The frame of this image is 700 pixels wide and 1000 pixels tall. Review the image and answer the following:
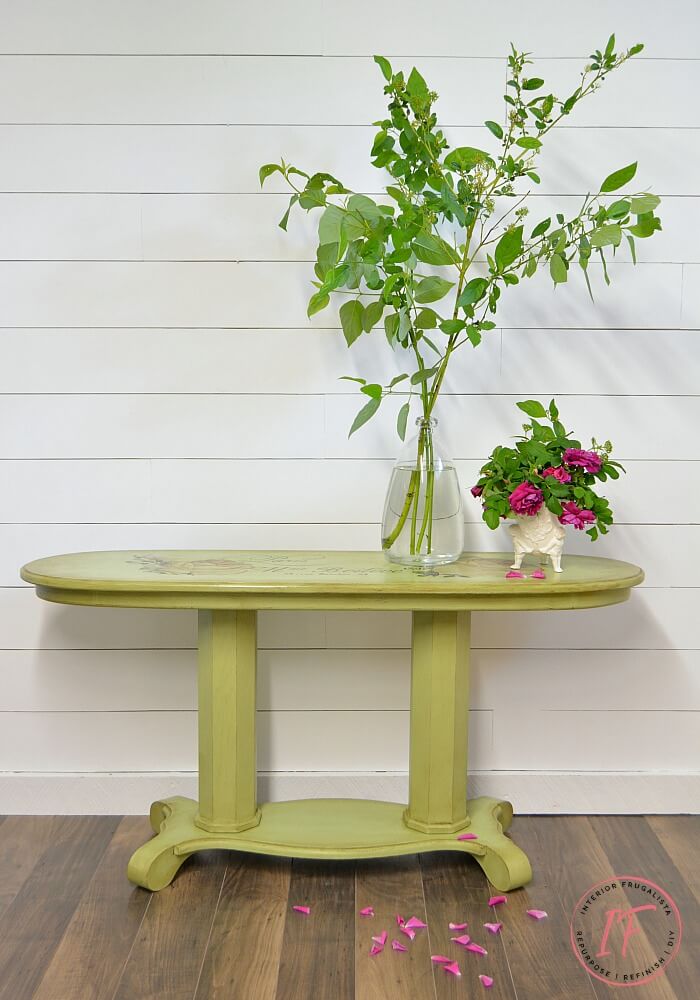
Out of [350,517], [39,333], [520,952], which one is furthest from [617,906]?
[39,333]

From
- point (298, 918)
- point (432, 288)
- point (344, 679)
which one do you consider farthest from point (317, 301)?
point (298, 918)

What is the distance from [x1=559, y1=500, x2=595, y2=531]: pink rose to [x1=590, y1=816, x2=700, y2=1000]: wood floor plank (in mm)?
776

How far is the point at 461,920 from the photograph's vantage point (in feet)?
6.07

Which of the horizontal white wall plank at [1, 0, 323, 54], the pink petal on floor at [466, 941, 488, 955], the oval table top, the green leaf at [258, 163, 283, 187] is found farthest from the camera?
the horizontal white wall plank at [1, 0, 323, 54]

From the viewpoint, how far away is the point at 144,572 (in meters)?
1.96

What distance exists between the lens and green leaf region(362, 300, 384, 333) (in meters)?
2.15

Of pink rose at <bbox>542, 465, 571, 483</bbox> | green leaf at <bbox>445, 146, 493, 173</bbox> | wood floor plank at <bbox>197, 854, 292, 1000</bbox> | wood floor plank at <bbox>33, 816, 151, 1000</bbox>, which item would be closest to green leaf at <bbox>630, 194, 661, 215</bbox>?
green leaf at <bbox>445, 146, 493, 173</bbox>

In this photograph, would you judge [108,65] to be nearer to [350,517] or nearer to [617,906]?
[350,517]

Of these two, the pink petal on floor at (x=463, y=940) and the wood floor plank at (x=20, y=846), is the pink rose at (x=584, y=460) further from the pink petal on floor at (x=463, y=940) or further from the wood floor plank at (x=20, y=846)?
the wood floor plank at (x=20, y=846)

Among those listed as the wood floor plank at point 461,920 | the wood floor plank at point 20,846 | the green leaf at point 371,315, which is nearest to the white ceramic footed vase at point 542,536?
the green leaf at point 371,315

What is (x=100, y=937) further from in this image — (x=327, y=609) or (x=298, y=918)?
(x=327, y=609)

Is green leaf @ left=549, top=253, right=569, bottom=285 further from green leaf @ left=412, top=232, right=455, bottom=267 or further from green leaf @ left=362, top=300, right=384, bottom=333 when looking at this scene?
green leaf @ left=362, top=300, right=384, bottom=333

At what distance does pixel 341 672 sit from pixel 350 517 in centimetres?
40

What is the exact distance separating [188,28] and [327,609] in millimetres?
1475
